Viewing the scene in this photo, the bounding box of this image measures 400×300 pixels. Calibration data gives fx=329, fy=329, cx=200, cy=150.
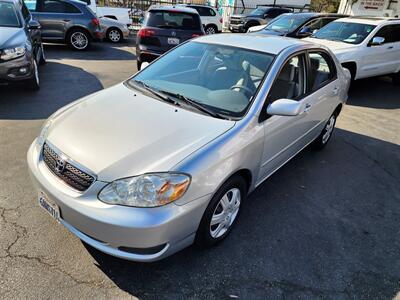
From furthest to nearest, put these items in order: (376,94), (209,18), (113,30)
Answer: (209,18) < (113,30) < (376,94)

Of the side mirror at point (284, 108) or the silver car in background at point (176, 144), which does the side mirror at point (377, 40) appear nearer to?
the silver car in background at point (176, 144)

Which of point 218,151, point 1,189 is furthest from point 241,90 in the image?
point 1,189

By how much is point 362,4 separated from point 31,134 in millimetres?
19230

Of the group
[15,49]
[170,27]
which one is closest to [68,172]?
[15,49]

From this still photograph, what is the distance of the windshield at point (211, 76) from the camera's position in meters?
2.99

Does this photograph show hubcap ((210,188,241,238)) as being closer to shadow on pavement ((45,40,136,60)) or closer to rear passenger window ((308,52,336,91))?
rear passenger window ((308,52,336,91))

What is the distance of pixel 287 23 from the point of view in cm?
1112

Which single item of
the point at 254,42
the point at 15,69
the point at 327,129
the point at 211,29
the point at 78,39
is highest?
the point at 254,42

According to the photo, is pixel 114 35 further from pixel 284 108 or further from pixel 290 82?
pixel 284 108

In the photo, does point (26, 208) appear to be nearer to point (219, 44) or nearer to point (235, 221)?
point (235, 221)

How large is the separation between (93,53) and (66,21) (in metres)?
1.30

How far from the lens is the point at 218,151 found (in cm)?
245

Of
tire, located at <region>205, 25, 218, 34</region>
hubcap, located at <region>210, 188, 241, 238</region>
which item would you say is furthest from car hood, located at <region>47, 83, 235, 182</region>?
tire, located at <region>205, 25, 218, 34</region>

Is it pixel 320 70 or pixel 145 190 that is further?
pixel 320 70
